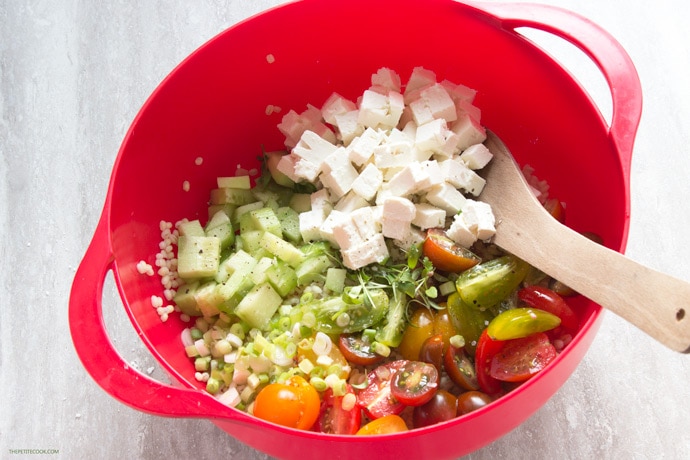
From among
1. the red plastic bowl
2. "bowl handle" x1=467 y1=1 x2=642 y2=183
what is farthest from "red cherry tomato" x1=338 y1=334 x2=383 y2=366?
"bowl handle" x1=467 y1=1 x2=642 y2=183

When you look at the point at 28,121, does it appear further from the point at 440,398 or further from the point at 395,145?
the point at 440,398

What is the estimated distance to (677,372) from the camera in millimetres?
1976

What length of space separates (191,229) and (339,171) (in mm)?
449

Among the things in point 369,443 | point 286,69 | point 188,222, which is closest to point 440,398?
point 369,443

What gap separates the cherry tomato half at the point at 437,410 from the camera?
1687 mm

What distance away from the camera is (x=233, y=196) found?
84.8 inches

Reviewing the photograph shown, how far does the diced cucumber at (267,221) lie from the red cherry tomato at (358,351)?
0.36m

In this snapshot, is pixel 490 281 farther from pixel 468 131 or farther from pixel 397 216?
pixel 468 131

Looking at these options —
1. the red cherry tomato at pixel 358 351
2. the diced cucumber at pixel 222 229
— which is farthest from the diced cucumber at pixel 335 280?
the diced cucumber at pixel 222 229

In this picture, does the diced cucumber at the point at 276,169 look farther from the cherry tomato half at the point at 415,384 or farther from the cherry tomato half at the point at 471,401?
the cherry tomato half at the point at 471,401

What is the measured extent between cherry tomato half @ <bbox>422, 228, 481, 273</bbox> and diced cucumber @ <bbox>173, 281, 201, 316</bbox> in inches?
24.7

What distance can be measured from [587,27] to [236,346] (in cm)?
116

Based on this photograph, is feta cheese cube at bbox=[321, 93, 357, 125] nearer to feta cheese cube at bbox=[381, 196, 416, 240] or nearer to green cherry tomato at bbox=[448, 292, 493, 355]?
feta cheese cube at bbox=[381, 196, 416, 240]

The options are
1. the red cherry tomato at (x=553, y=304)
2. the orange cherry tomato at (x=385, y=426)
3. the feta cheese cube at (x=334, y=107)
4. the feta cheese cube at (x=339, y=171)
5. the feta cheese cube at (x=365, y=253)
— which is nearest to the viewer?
the orange cherry tomato at (x=385, y=426)
